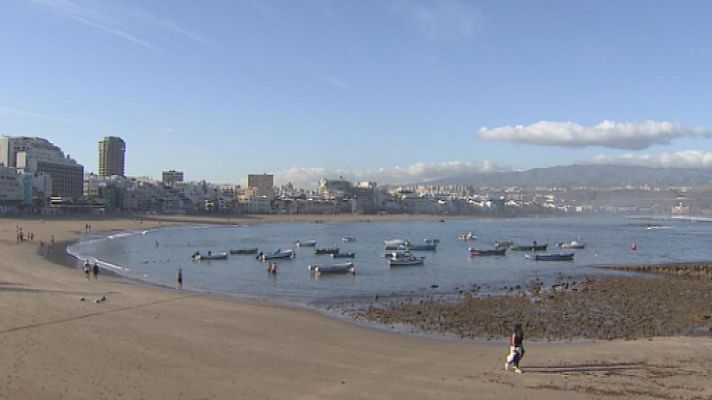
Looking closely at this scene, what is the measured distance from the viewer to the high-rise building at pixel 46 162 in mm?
157625

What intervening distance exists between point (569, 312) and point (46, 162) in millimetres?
159977

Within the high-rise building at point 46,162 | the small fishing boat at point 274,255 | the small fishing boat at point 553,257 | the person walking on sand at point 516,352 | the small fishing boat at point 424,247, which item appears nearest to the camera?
the person walking on sand at point 516,352

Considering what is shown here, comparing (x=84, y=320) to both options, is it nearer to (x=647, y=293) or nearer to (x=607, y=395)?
(x=607, y=395)

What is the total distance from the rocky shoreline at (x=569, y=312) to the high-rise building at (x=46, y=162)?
139825 millimetres

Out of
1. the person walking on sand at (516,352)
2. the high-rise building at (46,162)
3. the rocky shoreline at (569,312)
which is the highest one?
the high-rise building at (46,162)

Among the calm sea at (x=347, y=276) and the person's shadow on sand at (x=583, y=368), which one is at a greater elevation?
the person's shadow on sand at (x=583, y=368)

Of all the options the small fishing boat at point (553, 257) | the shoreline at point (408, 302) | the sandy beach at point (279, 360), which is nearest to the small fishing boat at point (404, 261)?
the small fishing boat at point (553, 257)

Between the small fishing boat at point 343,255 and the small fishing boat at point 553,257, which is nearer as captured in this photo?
the small fishing boat at point 553,257

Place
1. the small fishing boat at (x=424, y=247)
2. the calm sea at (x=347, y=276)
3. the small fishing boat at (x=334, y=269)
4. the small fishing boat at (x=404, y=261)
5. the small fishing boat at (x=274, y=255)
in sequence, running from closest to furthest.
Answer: the calm sea at (x=347, y=276) → the small fishing boat at (x=334, y=269) → the small fishing boat at (x=404, y=261) → the small fishing boat at (x=274, y=255) → the small fishing boat at (x=424, y=247)

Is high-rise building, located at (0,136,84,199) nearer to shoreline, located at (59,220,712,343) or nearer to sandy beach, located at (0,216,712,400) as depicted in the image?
shoreline, located at (59,220,712,343)

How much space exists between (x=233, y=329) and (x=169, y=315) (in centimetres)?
346

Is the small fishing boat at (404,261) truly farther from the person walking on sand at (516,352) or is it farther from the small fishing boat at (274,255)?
the person walking on sand at (516,352)

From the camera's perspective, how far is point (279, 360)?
16.3 m

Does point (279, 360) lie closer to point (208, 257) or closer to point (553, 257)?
point (208, 257)
